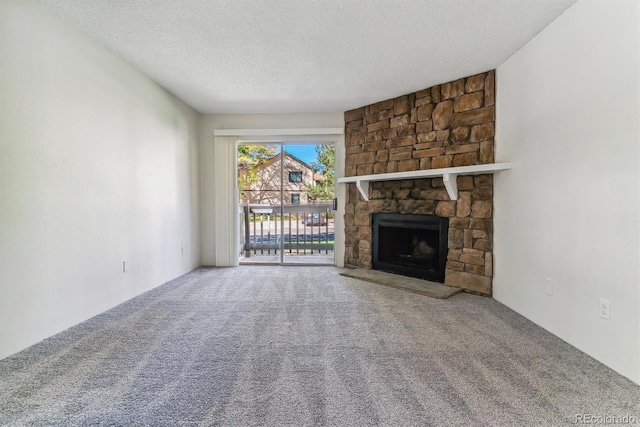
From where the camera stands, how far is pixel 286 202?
16.0 ft

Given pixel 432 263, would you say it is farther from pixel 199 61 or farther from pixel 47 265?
pixel 47 265

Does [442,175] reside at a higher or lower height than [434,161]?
lower

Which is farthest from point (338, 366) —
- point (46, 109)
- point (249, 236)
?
point (249, 236)

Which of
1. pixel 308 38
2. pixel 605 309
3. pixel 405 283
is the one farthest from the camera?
pixel 405 283

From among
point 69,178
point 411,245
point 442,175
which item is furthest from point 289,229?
point 69,178

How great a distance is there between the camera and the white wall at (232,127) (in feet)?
14.3

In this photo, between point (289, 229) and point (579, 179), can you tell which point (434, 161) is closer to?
point (579, 179)

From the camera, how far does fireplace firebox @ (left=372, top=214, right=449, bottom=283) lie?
3.44 metres

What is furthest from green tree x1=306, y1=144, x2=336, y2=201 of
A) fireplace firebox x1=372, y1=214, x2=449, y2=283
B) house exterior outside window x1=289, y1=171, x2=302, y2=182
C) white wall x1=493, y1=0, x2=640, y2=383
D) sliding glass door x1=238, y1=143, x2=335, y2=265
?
white wall x1=493, y1=0, x2=640, y2=383

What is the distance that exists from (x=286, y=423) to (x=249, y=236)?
4.12 m

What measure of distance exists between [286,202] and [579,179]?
3.71 meters

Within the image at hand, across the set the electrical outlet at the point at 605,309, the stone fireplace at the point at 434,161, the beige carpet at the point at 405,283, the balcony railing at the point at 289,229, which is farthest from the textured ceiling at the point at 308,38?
the beige carpet at the point at 405,283

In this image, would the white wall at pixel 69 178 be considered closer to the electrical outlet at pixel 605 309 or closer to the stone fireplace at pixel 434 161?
the stone fireplace at pixel 434 161

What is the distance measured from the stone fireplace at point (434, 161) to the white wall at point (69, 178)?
2537 mm
